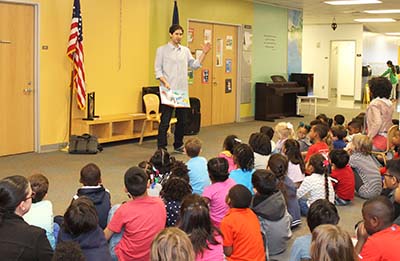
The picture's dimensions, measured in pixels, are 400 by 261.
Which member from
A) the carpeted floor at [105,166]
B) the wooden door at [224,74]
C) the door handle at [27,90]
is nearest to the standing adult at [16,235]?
the carpeted floor at [105,166]

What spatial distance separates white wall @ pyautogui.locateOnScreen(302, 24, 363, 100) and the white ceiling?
0.47 meters

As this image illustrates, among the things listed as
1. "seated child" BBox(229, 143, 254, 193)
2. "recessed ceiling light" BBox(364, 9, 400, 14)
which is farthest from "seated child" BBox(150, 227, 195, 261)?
"recessed ceiling light" BBox(364, 9, 400, 14)

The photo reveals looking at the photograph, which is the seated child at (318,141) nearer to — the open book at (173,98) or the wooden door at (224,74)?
the open book at (173,98)

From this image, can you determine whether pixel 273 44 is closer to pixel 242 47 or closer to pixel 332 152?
pixel 242 47

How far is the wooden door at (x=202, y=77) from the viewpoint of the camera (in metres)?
11.2

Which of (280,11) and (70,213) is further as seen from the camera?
(280,11)

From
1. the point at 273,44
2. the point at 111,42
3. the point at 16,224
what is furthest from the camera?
the point at 273,44

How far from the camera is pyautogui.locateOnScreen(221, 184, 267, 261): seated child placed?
134 inches

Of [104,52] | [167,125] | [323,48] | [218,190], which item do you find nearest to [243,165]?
[218,190]

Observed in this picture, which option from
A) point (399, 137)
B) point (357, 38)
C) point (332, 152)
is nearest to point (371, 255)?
point (332, 152)

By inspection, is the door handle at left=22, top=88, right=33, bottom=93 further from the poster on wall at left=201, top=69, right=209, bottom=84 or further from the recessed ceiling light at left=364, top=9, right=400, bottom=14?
the recessed ceiling light at left=364, top=9, right=400, bottom=14

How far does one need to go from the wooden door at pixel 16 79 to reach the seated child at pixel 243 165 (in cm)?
437

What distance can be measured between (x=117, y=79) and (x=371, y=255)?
23.3ft

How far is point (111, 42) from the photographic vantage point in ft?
30.1
